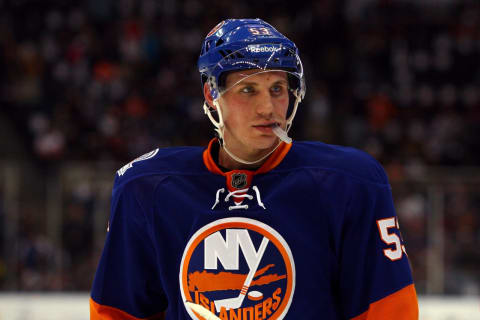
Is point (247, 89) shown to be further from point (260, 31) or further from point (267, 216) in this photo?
point (267, 216)

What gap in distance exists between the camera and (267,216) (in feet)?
5.24

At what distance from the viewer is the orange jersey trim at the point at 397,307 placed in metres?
1.54

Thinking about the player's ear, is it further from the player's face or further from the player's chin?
the player's chin

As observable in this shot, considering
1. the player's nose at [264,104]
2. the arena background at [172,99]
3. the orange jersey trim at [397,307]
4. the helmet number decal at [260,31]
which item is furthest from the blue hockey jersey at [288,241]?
the arena background at [172,99]

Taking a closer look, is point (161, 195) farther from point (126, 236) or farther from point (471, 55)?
point (471, 55)

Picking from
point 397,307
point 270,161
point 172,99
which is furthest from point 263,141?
point 172,99

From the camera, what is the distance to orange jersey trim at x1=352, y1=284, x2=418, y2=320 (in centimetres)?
154

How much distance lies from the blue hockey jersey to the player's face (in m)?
0.08

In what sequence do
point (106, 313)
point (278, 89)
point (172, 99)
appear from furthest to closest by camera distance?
point (172, 99) → point (106, 313) → point (278, 89)

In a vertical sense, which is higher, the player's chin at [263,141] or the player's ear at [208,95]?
the player's ear at [208,95]

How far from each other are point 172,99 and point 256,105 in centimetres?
625

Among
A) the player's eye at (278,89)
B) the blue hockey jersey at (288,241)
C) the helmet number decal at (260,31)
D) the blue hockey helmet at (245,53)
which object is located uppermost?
the helmet number decal at (260,31)

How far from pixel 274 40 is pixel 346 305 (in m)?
0.60

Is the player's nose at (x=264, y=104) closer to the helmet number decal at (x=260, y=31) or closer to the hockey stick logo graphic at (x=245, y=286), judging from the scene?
the helmet number decal at (x=260, y=31)
